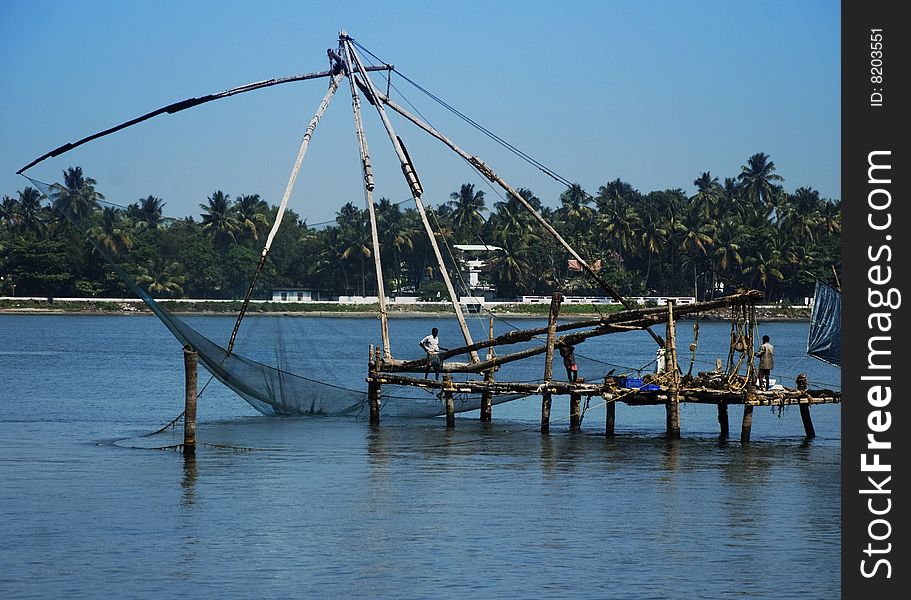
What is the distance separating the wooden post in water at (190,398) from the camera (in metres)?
20.9

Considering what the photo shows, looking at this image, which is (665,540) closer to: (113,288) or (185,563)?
(185,563)

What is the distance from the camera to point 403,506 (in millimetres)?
18359

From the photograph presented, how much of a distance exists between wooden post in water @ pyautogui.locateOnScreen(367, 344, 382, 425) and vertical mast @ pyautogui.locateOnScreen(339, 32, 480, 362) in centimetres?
175

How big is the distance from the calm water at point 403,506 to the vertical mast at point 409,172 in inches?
54.4

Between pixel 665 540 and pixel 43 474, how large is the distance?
10.2 m

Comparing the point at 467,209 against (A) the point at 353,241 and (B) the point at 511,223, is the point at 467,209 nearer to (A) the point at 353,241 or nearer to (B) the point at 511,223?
(B) the point at 511,223

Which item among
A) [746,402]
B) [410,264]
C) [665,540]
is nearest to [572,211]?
[410,264]

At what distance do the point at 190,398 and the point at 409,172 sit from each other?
6.52 metres

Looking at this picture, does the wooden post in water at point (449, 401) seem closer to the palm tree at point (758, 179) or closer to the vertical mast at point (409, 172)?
the vertical mast at point (409, 172)

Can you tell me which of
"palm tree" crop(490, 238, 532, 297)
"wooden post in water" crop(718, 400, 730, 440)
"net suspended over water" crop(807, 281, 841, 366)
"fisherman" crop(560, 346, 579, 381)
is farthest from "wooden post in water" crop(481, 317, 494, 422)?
"palm tree" crop(490, 238, 532, 297)

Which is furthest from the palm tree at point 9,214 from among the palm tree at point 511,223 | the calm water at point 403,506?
the calm water at point 403,506

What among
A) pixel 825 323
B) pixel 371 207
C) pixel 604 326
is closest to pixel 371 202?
pixel 371 207

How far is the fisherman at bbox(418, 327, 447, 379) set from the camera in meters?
25.3

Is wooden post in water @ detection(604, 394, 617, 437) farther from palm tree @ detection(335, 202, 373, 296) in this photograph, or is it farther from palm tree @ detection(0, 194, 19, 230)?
palm tree @ detection(0, 194, 19, 230)
